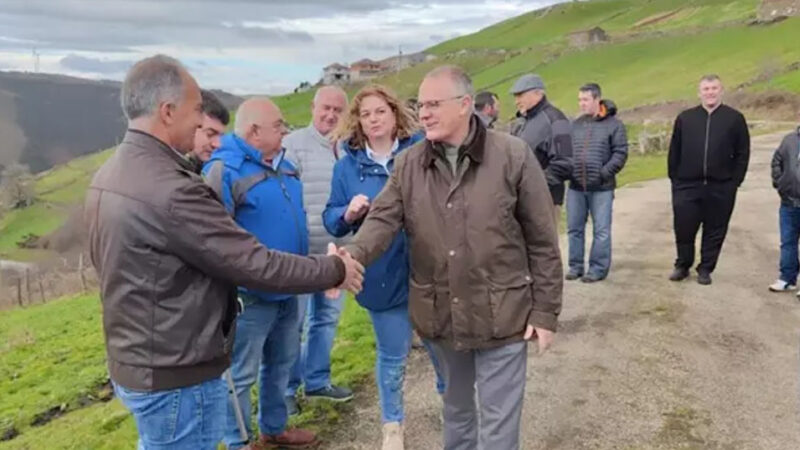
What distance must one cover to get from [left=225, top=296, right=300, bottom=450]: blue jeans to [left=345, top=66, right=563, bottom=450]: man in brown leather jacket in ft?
2.88

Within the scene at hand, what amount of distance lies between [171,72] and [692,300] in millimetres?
6601

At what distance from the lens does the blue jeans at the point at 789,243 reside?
856 centimetres

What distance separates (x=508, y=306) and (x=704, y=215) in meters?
5.60

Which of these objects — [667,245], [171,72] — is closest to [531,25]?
[667,245]

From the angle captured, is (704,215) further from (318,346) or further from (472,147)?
(472,147)

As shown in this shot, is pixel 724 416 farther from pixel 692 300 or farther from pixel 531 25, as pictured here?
pixel 531 25

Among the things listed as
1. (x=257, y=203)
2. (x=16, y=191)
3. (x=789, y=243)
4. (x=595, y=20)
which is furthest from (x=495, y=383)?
(x=595, y=20)

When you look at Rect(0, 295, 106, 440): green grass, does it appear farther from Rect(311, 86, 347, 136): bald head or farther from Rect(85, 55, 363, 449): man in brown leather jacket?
Rect(85, 55, 363, 449): man in brown leather jacket

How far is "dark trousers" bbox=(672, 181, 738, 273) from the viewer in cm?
856

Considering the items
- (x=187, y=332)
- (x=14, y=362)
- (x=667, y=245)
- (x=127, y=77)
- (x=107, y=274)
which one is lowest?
(x=14, y=362)

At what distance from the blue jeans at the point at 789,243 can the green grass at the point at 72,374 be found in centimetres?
460

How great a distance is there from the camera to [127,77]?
3037 mm

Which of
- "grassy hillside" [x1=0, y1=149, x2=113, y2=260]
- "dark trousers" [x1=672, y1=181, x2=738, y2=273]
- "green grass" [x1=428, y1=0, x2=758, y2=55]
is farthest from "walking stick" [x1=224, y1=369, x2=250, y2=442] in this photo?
"green grass" [x1=428, y1=0, x2=758, y2=55]

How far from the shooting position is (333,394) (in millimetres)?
5891
